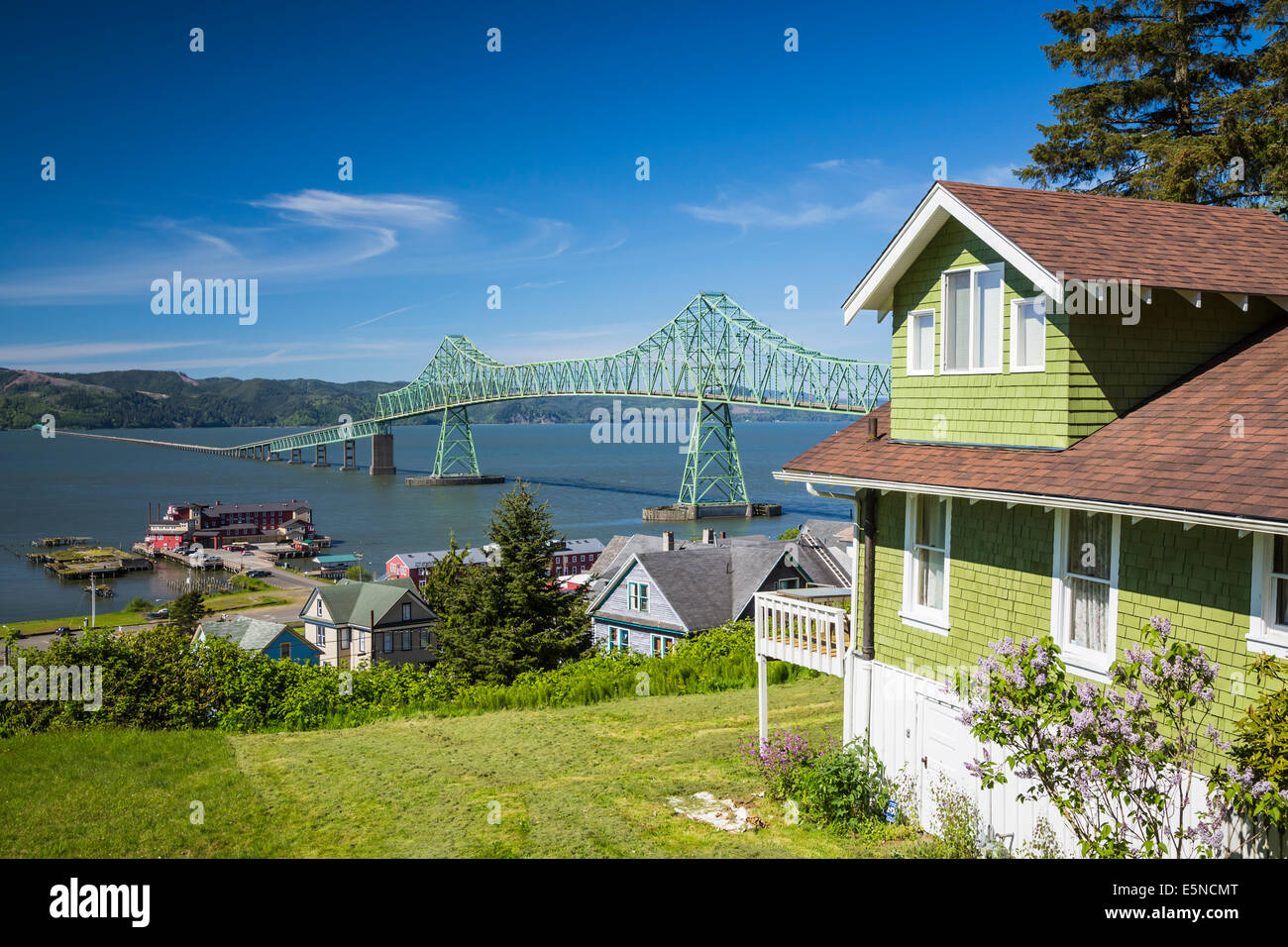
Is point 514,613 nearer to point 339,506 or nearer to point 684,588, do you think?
point 684,588

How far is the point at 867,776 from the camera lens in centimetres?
1127

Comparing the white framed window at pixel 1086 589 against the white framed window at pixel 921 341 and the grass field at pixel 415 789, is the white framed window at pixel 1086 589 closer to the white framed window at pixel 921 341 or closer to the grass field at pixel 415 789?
the white framed window at pixel 921 341

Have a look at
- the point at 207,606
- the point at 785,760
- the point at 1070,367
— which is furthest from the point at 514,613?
the point at 207,606

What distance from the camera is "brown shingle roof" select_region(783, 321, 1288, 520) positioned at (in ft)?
23.9

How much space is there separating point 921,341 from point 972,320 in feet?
2.80

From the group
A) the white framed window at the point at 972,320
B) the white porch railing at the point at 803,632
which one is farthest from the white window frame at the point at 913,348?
the white porch railing at the point at 803,632

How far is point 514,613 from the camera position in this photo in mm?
27172

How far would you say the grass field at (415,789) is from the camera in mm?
10422

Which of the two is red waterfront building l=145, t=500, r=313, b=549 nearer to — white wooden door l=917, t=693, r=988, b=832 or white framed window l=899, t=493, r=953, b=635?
white framed window l=899, t=493, r=953, b=635

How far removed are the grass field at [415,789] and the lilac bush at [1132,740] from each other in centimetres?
316

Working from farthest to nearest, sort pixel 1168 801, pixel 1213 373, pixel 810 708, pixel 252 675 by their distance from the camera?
pixel 252 675
pixel 810 708
pixel 1213 373
pixel 1168 801

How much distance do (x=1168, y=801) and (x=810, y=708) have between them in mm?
9474
